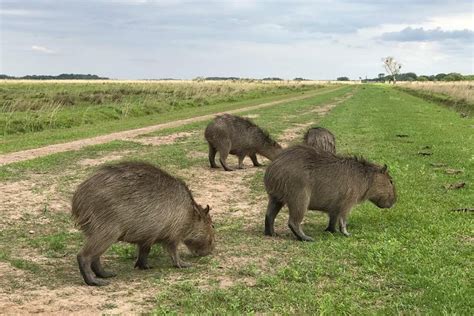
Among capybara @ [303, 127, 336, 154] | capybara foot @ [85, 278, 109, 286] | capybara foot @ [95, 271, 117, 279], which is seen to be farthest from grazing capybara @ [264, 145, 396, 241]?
capybara @ [303, 127, 336, 154]

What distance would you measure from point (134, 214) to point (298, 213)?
8.01 ft

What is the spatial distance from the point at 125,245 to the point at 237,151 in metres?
6.50

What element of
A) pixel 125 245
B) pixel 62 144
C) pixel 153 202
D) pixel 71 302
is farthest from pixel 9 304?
pixel 62 144

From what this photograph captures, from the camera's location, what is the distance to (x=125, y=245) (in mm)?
7133

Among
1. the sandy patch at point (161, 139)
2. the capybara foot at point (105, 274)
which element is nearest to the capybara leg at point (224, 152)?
the sandy patch at point (161, 139)

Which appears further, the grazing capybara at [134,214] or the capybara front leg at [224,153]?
the capybara front leg at [224,153]

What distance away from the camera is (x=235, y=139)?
13211mm

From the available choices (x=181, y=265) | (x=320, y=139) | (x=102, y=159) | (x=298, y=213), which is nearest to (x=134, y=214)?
(x=181, y=265)

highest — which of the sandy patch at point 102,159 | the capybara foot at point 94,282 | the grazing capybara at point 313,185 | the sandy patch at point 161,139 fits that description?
the grazing capybara at point 313,185

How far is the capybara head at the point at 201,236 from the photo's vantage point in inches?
250

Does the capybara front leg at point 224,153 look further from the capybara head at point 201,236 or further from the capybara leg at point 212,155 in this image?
the capybara head at point 201,236

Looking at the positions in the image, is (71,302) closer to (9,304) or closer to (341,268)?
(9,304)

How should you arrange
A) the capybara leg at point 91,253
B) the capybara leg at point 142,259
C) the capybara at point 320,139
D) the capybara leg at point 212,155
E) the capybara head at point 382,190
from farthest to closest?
the capybara leg at point 212,155 → the capybara at point 320,139 → the capybara head at point 382,190 → the capybara leg at point 142,259 → the capybara leg at point 91,253

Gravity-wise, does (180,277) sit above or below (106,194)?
below
